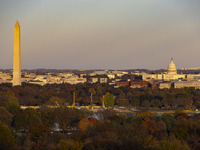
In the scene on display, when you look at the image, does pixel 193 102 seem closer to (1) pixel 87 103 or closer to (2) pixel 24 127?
(1) pixel 87 103

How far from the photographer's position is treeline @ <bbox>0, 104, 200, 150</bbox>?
65.7 feet

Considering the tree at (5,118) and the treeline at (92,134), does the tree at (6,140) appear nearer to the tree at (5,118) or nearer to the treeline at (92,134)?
the treeline at (92,134)

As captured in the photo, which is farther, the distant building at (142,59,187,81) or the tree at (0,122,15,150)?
the distant building at (142,59,187,81)

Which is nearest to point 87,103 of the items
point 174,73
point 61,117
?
point 61,117

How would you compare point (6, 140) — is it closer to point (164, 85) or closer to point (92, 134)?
point (92, 134)

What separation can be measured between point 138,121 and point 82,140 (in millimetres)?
7494

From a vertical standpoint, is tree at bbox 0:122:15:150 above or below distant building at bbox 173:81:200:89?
above

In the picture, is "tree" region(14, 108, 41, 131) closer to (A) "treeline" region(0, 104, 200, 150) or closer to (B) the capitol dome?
(A) "treeline" region(0, 104, 200, 150)

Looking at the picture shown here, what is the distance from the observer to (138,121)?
28.9 metres

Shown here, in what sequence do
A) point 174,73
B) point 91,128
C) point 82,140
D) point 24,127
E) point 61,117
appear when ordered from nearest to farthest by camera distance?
point 82,140 < point 91,128 < point 24,127 < point 61,117 < point 174,73

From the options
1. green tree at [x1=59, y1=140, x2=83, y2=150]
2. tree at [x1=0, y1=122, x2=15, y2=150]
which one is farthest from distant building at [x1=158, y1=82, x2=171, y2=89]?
green tree at [x1=59, y1=140, x2=83, y2=150]

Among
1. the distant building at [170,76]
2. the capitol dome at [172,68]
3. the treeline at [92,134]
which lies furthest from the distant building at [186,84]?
the treeline at [92,134]

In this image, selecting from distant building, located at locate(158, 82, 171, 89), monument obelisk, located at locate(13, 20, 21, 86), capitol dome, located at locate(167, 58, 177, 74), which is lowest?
distant building, located at locate(158, 82, 171, 89)

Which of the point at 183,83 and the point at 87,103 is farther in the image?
the point at 183,83
